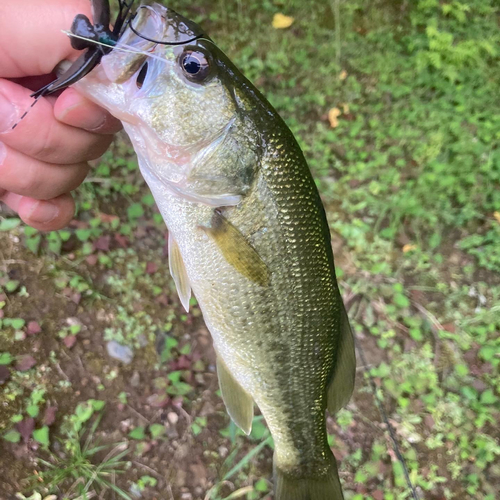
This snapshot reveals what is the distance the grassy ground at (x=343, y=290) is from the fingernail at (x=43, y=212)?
842 millimetres

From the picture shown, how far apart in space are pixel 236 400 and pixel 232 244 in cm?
67

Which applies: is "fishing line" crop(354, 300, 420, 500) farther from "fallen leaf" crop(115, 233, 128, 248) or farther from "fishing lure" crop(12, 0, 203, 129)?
"fishing lure" crop(12, 0, 203, 129)

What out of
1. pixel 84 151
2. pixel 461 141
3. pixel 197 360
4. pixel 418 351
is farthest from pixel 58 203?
pixel 461 141

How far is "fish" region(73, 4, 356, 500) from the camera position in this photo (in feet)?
3.52

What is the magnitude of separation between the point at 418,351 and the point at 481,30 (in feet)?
9.93

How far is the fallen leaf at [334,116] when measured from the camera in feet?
10.6

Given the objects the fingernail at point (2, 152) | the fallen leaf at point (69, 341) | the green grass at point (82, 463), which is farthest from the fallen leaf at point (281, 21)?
the green grass at point (82, 463)

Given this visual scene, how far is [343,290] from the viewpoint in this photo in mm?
2768

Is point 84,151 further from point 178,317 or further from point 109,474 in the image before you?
point 109,474

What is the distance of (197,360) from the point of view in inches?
95.5

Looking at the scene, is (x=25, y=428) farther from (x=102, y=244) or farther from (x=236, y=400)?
(x=236, y=400)

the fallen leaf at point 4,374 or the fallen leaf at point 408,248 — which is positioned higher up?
the fallen leaf at point 4,374

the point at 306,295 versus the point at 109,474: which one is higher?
the point at 306,295

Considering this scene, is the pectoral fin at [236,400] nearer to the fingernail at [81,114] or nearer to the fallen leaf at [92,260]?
the fingernail at [81,114]
